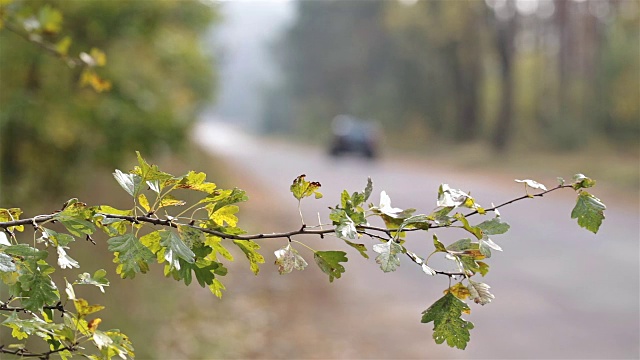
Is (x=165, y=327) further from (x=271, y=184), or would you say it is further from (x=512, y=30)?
(x=512, y=30)

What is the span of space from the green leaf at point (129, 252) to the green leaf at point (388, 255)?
0.95 feet

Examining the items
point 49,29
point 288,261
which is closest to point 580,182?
point 288,261

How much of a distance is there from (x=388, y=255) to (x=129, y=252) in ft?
1.06

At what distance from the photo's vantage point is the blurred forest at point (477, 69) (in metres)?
27.9

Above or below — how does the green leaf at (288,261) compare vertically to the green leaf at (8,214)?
below

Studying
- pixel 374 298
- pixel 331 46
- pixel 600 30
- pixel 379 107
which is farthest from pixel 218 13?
pixel 331 46

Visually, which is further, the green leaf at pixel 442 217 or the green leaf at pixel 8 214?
the green leaf at pixel 8 214

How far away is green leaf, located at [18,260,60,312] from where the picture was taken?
3.45 feet

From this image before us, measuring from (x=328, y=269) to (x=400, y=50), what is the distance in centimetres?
3681

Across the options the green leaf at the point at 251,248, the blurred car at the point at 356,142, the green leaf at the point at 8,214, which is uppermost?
the blurred car at the point at 356,142

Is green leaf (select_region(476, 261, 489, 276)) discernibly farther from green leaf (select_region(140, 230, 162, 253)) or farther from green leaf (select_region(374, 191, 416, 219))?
green leaf (select_region(140, 230, 162, 253))

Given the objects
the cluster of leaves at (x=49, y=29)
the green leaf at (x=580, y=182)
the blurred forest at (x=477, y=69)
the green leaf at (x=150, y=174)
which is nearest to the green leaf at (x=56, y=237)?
the green leaf at (x=150, y=174)

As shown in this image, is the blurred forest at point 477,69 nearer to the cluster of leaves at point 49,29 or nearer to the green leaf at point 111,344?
the cluster of leaves at point 49,29

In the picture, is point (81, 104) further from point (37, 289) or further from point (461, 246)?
point (461, 246)
